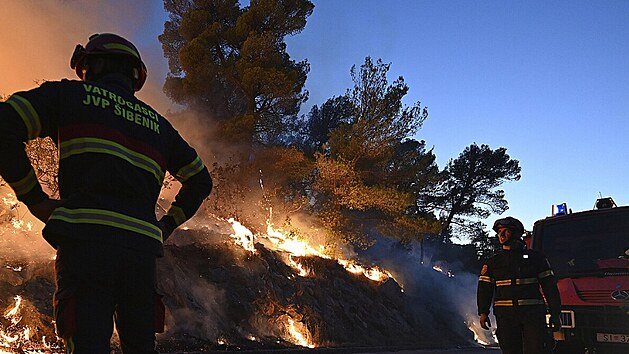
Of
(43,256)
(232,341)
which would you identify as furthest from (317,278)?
(43,256)

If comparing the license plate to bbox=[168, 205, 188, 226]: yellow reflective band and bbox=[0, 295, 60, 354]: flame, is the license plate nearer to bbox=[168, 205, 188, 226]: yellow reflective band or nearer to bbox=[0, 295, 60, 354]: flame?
bbox=[168, 205, 188, 226]: yellow reflective band

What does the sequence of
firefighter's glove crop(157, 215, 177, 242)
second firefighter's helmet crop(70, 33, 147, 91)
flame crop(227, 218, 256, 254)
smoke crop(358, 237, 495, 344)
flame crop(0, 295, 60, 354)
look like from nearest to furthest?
1. second firefighter's helmet crop(70, 33, 147, 91)
2. firefighter's glove crop(157, 215, 177, 242)
3. flame crop(0, 295, 60, 354)
4. flame crop(227, 218, 256, 254)
5. smoke crop(358, 237, 495, 344)

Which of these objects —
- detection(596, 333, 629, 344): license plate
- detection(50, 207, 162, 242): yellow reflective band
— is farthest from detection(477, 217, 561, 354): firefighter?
detection(50, 207, 162, 242): yellow reflective band

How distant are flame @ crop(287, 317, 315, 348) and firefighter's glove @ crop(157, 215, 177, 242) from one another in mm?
12873

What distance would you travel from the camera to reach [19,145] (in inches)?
91.1

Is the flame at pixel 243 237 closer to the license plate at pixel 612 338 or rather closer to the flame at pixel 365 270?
the flame at pixel 365 270

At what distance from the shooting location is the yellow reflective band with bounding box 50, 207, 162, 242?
2.26 meters

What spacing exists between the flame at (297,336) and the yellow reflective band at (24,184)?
13.5m

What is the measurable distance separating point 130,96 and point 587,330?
262 inches

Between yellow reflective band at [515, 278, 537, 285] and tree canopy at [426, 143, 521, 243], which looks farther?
tree canopy at [426, 143, 521, 243]

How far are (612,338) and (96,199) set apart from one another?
6.72m

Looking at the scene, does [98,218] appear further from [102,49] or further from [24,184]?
[102,49]

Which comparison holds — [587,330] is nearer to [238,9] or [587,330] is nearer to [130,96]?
[130,96]

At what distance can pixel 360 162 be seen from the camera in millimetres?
22359
